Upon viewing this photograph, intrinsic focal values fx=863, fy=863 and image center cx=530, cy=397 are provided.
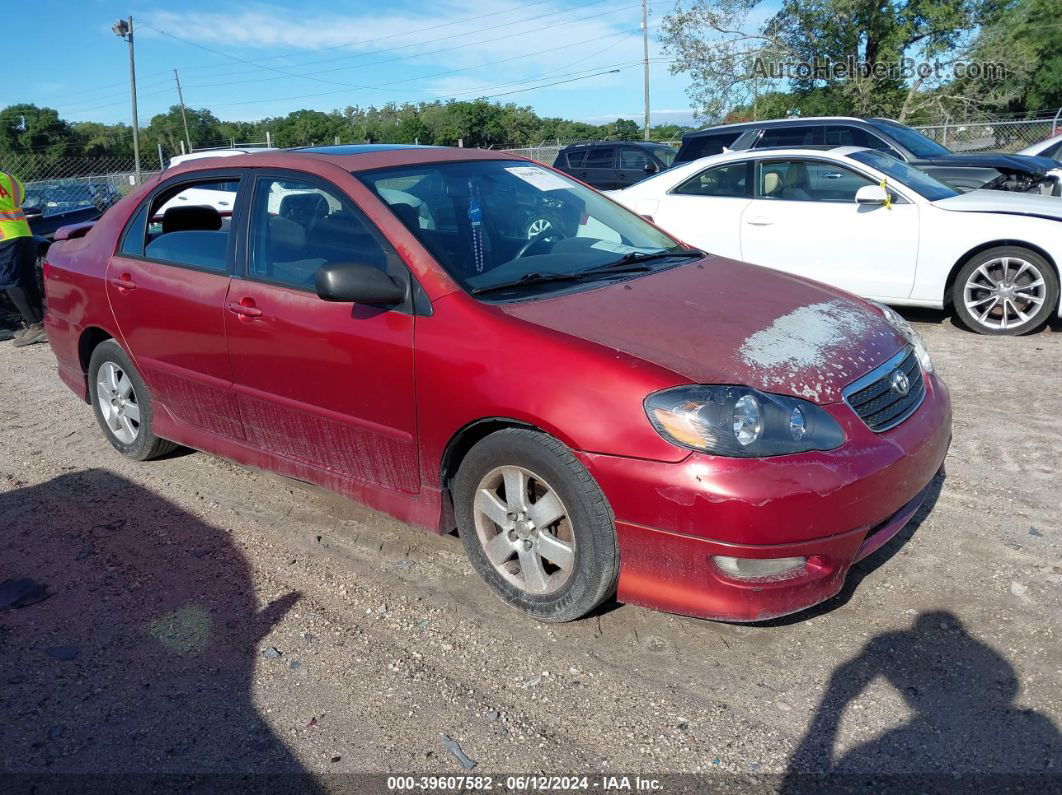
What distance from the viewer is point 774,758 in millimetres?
2502

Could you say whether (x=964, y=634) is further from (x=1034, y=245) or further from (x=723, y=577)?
(x=1034, y=245)

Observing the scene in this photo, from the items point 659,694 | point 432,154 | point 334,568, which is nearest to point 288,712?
point 334,568

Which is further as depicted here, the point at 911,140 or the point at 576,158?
the point at 576,158

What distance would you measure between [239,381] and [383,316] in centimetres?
104

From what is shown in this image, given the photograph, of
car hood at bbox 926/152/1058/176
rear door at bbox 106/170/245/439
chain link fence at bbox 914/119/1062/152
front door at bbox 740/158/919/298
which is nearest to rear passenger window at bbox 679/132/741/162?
car hood at bbox 926/152/1058/176

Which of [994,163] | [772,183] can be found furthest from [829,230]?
[994,163]

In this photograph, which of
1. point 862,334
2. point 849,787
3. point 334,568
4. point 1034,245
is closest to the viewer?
→ point 849,787

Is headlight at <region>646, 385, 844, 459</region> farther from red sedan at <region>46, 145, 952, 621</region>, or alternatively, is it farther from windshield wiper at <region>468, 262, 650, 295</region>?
windshield wiper at <region>468, 262, 650, 295</region>

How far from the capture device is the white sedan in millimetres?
6906

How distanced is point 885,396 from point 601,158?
15.7 meters

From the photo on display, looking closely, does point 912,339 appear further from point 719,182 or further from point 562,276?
point 719,182

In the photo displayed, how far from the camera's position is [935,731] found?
2.56 metres

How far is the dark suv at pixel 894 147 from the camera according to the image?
33.1ft

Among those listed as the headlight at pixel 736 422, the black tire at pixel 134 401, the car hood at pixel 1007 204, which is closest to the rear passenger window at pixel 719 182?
the car hood at pixel 1007 204
